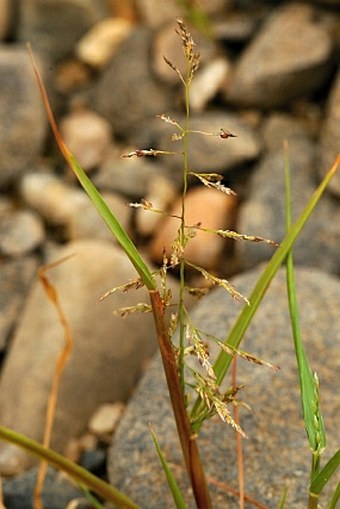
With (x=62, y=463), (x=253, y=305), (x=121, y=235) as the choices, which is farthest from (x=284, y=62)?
(x=62, y=463)

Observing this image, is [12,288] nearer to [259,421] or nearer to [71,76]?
[71,76]

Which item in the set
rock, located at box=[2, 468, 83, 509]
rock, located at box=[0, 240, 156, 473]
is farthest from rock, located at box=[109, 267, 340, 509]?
rock, located at box=[0, 240, 156, 473]

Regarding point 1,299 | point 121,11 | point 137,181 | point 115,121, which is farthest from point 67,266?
point 121,11

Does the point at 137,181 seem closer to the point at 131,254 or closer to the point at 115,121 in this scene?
the point at 115,121

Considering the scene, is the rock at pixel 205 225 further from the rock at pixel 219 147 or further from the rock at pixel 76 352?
the rock at pixel 76 352

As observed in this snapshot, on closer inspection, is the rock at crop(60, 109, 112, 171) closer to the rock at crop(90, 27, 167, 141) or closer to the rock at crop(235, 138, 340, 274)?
the rock at crop(90, 27, 167, 141)
